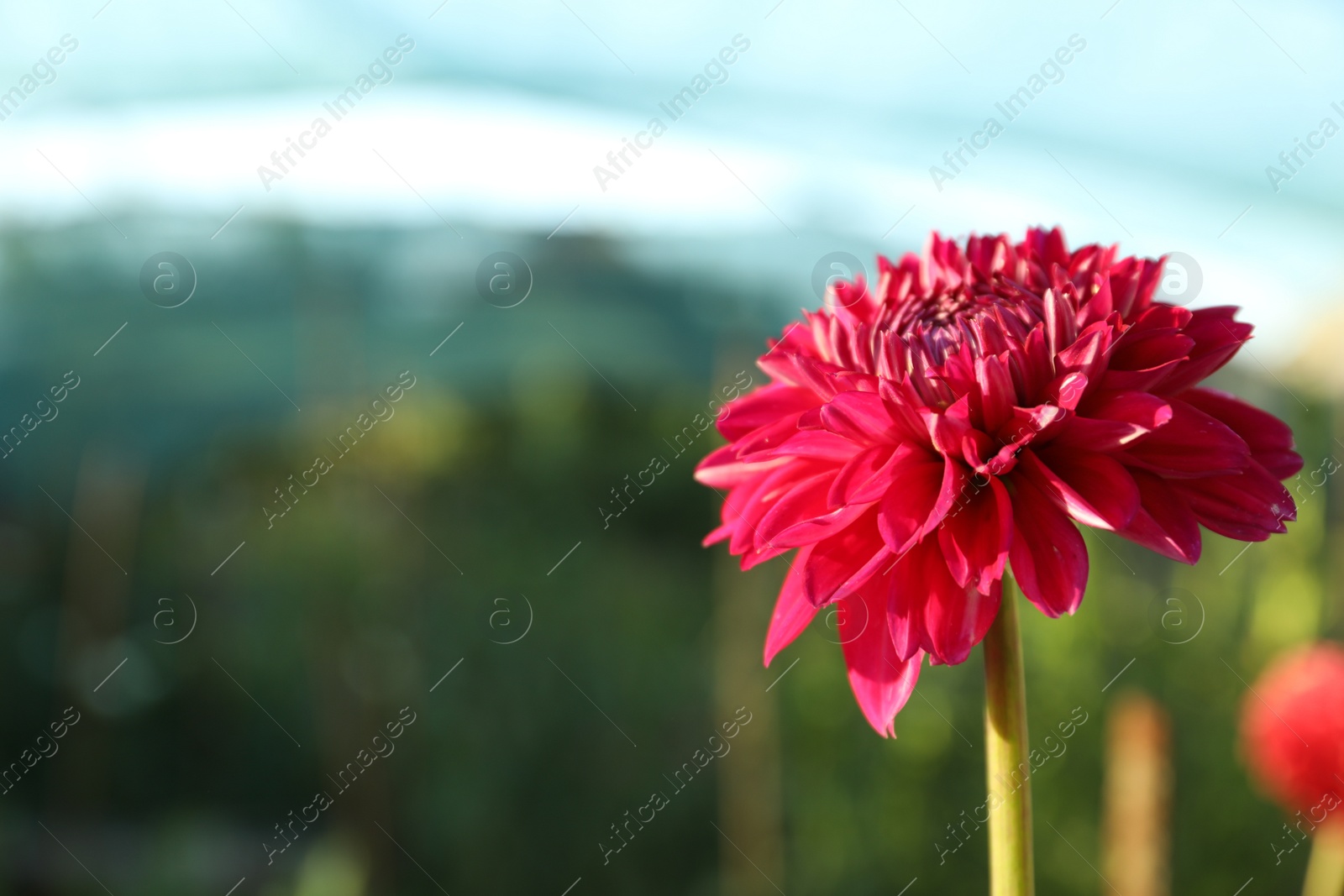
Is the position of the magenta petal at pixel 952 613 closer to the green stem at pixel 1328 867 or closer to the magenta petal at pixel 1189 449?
the magenta petal at pixel 1189 449

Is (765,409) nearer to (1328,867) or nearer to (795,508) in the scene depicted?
(795,508)

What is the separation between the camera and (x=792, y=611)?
21.3 inches

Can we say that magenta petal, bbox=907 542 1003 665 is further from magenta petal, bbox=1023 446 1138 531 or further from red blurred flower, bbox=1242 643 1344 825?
red blurred flower, bbox=1242 643 1344 825

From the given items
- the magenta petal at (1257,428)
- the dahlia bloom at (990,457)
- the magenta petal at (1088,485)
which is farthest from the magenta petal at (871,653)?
the magenta petal at (1257,428)

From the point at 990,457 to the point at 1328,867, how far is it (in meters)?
0.99

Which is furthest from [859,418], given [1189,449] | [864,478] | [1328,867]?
[1328,867]

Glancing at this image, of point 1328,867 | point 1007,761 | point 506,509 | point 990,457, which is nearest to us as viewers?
point 1007,761

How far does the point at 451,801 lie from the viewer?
3.37 meters

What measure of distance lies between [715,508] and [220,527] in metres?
2.28

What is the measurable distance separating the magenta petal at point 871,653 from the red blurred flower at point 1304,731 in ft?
3.01

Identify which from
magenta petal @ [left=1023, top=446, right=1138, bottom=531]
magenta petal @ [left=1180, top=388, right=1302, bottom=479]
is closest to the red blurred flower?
magenta petal @ [left=1180, top=388, right=1302, bottom=479]

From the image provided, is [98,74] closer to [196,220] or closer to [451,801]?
[196,220]

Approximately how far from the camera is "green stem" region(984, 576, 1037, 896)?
0.44 meters

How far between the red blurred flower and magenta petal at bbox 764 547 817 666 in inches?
37.6
